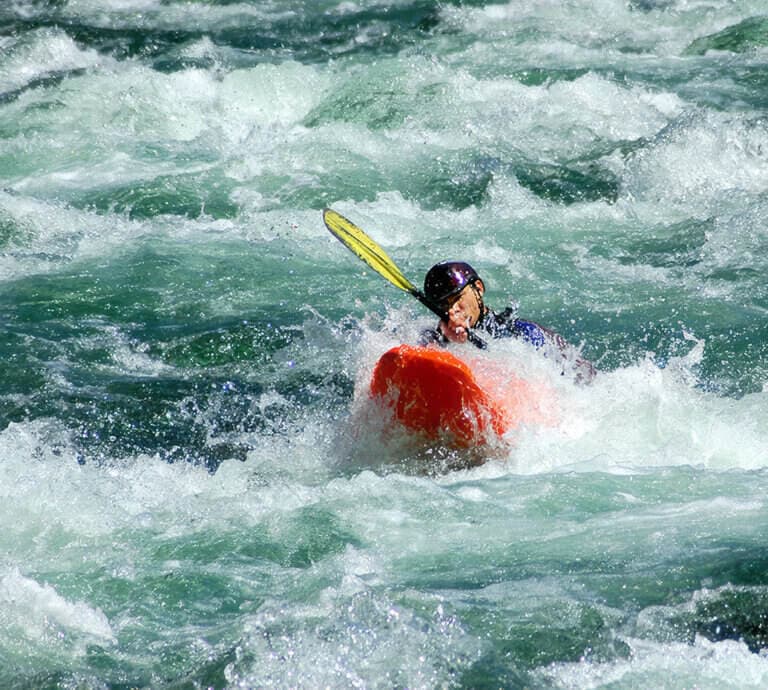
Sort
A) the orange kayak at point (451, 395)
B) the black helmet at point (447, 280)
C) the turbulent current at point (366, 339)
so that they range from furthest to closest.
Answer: the black helmet at point (447, 280) → the orange kayak at point (451, 395) → the turbulent current at point (366, 339)

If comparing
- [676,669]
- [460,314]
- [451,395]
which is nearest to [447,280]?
[460,314]

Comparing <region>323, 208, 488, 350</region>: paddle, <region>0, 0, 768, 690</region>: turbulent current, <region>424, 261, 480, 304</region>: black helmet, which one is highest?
<region>424, 261, 480, 304</region>: black helmet

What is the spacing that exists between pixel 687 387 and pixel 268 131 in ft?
16.1

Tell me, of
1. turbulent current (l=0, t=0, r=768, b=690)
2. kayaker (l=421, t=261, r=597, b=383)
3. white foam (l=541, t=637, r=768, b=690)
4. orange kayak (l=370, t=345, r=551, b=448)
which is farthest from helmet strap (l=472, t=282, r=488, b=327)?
white foam (l=541, t=637, r=768, b=690)

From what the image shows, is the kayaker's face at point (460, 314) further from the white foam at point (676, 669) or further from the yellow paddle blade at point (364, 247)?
the white foam at point (676, 669)

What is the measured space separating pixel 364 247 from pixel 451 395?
5.39ft

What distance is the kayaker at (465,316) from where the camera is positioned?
543 cm

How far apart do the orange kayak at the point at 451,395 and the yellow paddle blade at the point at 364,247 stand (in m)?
0.97

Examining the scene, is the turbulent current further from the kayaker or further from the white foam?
the kayaker

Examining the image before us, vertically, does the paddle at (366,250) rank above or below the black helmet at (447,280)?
below

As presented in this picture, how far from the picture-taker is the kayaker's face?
5.44 metres

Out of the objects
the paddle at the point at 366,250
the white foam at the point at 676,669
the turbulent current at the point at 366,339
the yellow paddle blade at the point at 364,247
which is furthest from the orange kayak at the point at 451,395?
the white foam at the point at 676,669

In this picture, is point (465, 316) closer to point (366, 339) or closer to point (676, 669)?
point (366, 339)

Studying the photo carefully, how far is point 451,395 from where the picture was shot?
16.6 feet
